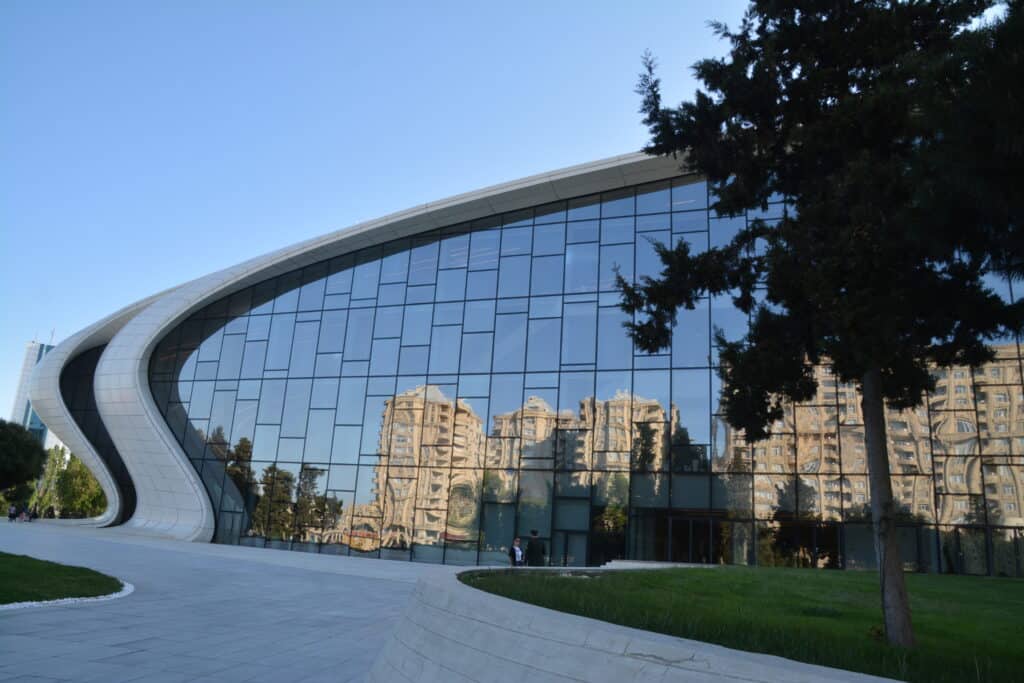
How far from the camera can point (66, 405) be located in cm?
3497

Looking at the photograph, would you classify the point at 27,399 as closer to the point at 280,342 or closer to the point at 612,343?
the point at 280,342

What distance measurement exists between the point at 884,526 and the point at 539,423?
56.8 ft

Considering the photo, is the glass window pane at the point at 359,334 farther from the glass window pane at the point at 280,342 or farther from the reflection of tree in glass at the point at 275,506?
the reflection of tree in glass at the point at 275,506

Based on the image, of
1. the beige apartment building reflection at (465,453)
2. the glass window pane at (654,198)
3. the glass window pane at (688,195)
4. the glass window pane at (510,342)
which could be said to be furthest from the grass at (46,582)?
the glass window pane at (688,195)

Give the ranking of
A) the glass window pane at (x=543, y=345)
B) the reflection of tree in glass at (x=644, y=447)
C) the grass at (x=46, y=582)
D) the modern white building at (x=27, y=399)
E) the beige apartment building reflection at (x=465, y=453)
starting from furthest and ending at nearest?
the modern white building at (x=27, y=399)
the glass window pane at (x=543, y=345)
the beige apartment building reflection at (x=465, y=453)
the reflection of tree in glass at (x=644, y=447)
the grass at (x=46, y=582)

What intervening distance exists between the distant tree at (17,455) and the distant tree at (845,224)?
37.9 m

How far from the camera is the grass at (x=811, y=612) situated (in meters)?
5.57

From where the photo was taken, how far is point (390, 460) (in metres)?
26.6

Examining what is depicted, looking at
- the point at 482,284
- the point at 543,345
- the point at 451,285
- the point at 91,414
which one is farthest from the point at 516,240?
the point at 91,414

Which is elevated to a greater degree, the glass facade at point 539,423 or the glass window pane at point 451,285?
the glass window pane at point 451,285

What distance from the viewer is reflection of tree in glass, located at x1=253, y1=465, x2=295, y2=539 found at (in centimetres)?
2792

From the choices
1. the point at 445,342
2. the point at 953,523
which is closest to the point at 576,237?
the point at 445,342

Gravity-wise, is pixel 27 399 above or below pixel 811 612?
above

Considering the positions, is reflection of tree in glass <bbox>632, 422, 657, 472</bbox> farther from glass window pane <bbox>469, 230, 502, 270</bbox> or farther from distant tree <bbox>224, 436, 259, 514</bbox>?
distant tree <bbox>224, 436, 259, 514</bbox>
